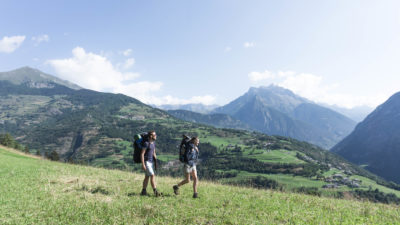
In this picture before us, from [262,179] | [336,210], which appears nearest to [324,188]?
[262,179]

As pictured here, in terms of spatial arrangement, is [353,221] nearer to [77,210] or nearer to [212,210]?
[212,210]

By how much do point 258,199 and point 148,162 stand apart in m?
5.85

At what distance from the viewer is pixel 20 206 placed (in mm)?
8836

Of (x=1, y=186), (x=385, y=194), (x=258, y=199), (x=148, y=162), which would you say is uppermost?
(x=148, y=162)

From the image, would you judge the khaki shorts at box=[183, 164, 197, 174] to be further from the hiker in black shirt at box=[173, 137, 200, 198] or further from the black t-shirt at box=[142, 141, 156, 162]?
the black t-shirt at box=[142, 141, 156, 162]

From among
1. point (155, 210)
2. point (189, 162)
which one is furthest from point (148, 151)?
point (155, 210)

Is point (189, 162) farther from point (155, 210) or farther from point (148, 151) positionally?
point (155, 210)

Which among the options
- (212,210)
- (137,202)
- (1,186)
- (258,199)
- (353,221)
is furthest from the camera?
(1,186)

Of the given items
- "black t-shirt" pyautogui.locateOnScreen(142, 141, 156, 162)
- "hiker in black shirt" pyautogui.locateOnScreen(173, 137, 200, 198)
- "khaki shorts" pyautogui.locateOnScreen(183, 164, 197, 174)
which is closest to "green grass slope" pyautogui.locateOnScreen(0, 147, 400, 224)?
"hiker in black shirt" pyautogui.locateOnScreen(173, 137, 200, 198)

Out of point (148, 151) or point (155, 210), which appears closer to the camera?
point (155, 210)

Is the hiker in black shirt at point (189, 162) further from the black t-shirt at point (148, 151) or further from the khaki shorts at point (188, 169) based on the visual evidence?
the black t-shirt at point (148, 151)

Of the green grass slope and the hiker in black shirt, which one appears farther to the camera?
the hiker in black shirt

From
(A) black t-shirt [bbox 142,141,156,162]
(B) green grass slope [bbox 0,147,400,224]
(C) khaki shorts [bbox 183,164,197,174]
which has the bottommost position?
(B) green grass slope [bbox 0,147,400,224]

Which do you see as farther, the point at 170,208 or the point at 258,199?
the point at 258,199
